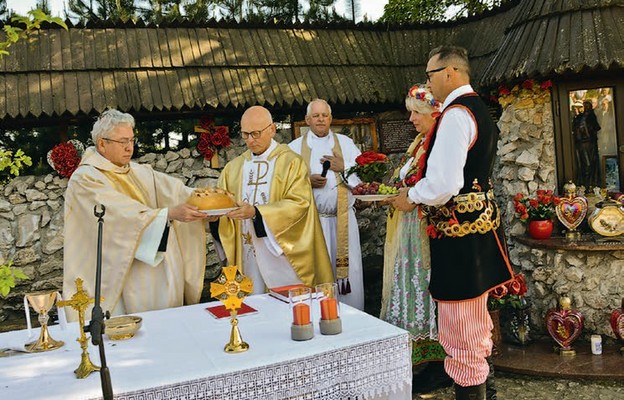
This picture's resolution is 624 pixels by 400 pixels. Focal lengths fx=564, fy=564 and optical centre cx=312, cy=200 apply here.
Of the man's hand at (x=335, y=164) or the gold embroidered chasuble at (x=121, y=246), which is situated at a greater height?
the man's hand at (x=335, y=164)

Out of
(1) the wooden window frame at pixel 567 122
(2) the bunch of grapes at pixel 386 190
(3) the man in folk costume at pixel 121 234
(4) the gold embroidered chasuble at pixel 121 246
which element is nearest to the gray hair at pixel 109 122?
(3) the man in folk costume at pixel 121 234

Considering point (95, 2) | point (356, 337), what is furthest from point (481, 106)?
point (95, 2)

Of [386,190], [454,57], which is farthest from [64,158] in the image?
[454,57]

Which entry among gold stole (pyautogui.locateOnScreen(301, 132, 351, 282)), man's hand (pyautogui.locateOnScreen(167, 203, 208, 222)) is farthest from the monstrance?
gold stole (pyautogui.locateOnScreen(301, 132, 351, 282))

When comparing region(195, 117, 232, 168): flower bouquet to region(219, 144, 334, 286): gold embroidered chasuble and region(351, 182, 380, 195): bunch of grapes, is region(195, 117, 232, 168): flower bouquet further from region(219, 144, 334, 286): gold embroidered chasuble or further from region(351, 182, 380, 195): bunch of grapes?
region(351, 182, 380, 195): bunch of grapes

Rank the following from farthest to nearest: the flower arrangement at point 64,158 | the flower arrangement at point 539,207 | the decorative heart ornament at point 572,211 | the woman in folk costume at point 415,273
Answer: the flower arrangement at point 64,158
the flower arrangement at point 539,207
the decorative heart ornament at point 572,211
the woman in folk costume at point 415,273

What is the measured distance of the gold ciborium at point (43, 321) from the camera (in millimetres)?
2568

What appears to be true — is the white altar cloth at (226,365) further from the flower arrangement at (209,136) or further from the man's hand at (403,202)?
the flower arrangement at (209,136)

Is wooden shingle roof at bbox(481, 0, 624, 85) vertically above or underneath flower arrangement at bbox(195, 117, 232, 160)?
above

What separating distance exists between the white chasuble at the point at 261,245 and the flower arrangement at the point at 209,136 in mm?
2829

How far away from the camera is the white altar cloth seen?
214 cm

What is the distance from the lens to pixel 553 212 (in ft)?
17.6

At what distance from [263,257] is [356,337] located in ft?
6.60

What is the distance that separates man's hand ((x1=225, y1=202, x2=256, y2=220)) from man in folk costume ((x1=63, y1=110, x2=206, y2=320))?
0.98 feet
